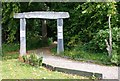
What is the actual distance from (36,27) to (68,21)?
4.77 meters

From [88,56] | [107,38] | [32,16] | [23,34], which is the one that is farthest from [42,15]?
[107,38]

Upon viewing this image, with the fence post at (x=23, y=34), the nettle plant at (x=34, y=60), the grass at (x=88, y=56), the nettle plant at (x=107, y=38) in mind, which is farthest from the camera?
the fence post at (x=23, y=34)

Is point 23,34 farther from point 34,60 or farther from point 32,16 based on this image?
point 34,60

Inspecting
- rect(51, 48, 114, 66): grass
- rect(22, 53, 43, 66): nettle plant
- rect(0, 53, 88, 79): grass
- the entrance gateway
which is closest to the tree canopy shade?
the entrance gateway

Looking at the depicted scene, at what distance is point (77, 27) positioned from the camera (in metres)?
15.4

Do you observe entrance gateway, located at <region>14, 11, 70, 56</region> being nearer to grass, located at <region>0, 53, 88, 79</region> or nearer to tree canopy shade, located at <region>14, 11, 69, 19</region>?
tree canopy shade, located at <region>14, 11, 69, 19</region>

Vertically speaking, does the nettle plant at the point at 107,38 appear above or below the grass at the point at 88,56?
above

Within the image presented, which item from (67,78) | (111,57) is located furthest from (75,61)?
(67,78)

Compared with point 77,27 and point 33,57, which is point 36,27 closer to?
point 77,27

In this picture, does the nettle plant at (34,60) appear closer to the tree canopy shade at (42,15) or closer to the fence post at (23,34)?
the fence post at (23,34)

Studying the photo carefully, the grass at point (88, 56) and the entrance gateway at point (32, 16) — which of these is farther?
the entrance gateway at point (32, 16)

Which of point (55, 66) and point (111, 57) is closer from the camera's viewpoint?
point (55, 66)

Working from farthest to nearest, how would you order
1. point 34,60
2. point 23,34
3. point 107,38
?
point 23,34 → point 107,38 → point 34,60

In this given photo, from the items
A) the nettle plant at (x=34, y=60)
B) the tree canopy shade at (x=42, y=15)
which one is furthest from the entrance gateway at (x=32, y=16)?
the nettle plant at (x=34, y=60)
